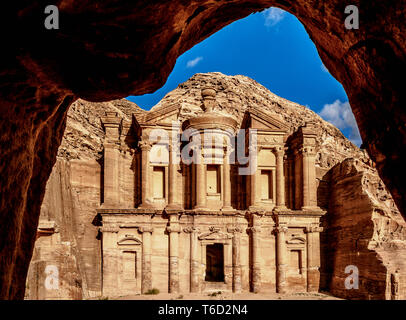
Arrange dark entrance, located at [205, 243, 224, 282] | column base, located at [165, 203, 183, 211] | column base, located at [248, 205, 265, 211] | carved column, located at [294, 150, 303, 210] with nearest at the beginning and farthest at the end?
1. column base, located at [165, 203, 183, 211]
2. column base, located at [248, 205, 265, 211]
3. carved column, located at [294, 150, 303, 210]
4. dark entrance, located at [205, 243, 224, 282]

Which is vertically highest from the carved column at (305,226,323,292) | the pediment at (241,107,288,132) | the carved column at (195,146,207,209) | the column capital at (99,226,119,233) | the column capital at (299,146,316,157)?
the pediment at (241,107,288,132)

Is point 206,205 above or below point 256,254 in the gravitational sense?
above

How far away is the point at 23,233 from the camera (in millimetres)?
5492

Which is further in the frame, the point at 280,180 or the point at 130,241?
the point at 280,180

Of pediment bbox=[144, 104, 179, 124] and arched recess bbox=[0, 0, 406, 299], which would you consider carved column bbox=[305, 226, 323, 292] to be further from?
arched recess bbox=[0, 0, 406, 299]

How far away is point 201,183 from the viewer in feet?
65.3

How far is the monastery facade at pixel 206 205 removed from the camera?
1834 centimetres

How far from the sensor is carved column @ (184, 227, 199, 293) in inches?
717

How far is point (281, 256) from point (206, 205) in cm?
509

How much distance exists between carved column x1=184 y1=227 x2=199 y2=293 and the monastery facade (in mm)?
51

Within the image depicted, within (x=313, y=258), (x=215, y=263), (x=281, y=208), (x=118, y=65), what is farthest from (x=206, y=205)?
(x=118, y=65)

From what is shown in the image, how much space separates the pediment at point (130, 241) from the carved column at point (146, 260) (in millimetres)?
316

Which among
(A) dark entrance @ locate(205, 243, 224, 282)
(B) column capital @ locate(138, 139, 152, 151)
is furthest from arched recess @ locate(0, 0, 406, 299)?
(A) dark entrance @ locate(205, 243, 224, 282)

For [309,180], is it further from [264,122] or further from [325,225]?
[264,122]
